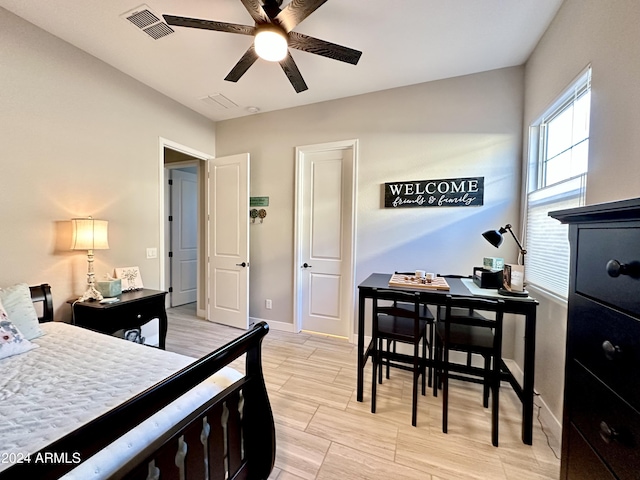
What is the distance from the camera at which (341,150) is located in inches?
125

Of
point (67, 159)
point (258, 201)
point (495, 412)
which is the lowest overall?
point (495, 412)

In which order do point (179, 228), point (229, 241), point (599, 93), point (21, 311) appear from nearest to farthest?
point (599, 93), point (21, 311), point (229, 241), point (179, 228)

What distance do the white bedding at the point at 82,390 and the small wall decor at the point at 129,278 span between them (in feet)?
3.41

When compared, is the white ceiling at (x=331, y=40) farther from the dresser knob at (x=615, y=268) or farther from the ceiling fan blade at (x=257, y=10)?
the dresser knob at (x=615, y=268)

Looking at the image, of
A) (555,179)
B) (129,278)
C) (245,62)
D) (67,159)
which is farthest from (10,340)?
(555,179)

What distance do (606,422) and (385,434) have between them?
129 cm

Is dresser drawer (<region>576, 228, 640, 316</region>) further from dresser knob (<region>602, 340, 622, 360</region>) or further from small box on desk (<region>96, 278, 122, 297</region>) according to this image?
small box on desk (<region>96, 278, 122, 297</region>)

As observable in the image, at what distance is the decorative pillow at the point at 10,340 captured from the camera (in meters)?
1.40

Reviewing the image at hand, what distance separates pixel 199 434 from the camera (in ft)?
3.26

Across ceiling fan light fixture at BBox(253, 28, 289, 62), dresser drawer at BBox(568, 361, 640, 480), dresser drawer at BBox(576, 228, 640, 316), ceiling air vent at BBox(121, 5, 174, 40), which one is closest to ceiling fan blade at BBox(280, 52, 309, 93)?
ceiling fan light fixture at BBox(253, 28, 289, 62)

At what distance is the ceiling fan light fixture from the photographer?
1.70 metres

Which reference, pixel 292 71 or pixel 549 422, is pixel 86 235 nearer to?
pixel 292 71

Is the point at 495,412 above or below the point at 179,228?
below

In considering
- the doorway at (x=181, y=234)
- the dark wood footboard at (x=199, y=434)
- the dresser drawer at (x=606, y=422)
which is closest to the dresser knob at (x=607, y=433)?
the dresser drawer at (x=606, y=422)
